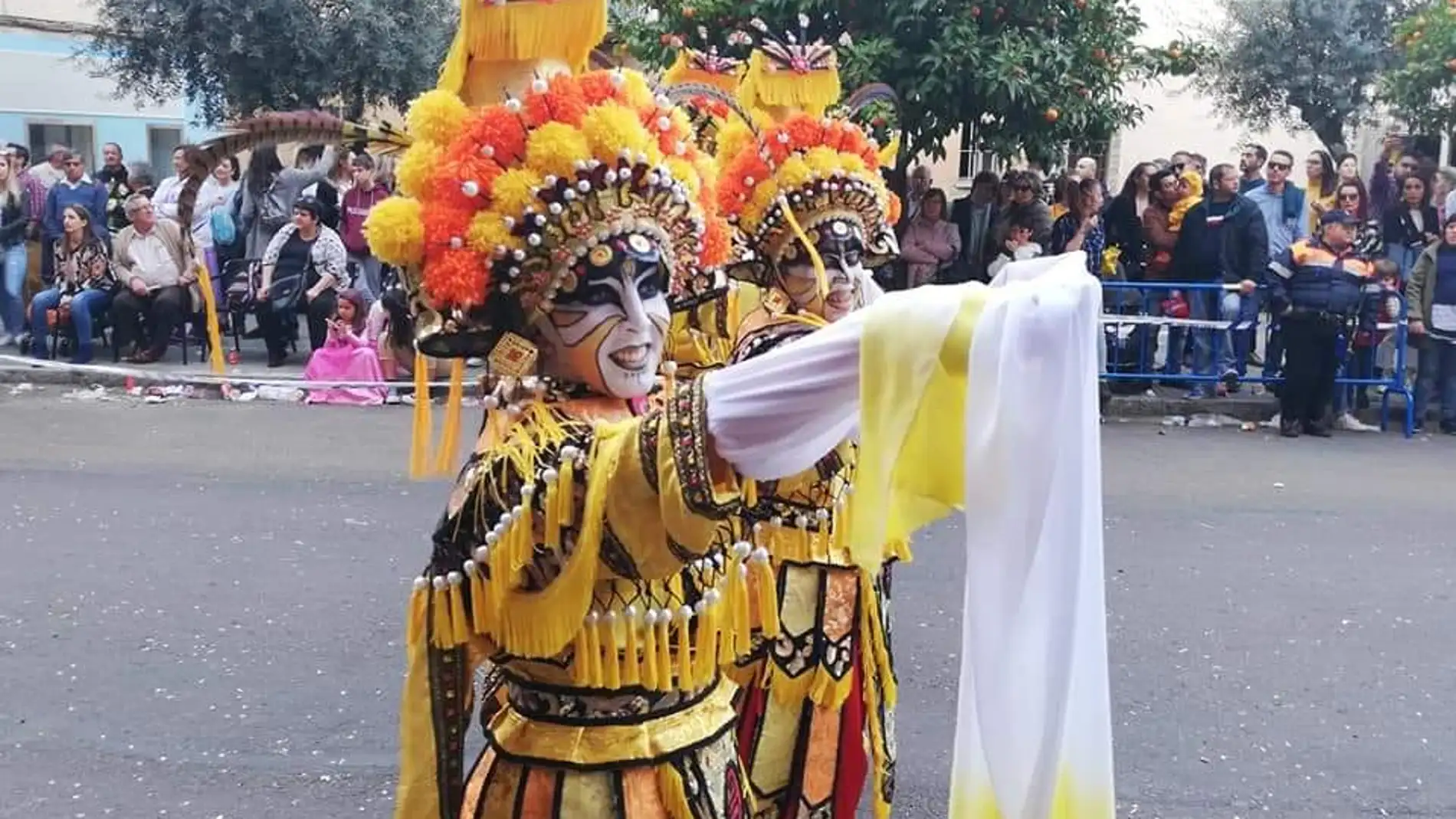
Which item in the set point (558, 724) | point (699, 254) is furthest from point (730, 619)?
point (699, 254)

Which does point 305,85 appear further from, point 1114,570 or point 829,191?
point 829,191

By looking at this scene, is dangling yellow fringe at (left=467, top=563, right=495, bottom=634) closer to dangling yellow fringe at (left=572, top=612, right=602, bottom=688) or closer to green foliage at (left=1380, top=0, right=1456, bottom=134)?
dangling yellow fringe at (left=572, top=612, right=602, bottom=688)

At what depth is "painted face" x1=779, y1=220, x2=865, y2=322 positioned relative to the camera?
12.2 feet

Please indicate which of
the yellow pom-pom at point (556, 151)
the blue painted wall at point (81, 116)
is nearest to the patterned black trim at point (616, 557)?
the yellow pom-pom at point (556, 151)

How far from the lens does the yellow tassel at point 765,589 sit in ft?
8.31

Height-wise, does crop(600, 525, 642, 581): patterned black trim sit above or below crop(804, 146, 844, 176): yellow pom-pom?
below

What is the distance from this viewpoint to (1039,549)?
1.63 metres

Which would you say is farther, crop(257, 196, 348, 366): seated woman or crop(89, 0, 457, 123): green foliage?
crop(89, 0, 457, 123): green foliage

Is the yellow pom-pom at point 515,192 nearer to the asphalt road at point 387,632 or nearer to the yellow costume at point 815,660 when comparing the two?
the yellow costume at point 815,660

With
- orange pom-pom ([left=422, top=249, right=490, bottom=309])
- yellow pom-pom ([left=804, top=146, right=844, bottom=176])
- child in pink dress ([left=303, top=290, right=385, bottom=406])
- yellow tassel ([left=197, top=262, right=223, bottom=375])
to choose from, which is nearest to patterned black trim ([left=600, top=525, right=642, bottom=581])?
orange pom-pom ([left=422, top=249, right=490, bottom=309])

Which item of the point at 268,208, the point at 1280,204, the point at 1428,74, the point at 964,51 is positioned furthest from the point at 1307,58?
the point at 268,208

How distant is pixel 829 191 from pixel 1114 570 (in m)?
3.37

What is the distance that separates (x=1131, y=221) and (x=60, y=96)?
1566cm

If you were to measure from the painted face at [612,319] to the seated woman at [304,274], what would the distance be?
9.10 meters
